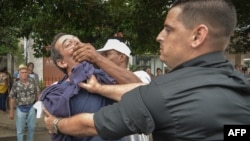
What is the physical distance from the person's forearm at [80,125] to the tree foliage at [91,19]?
24.0 feet

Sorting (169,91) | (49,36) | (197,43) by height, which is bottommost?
(169,91)

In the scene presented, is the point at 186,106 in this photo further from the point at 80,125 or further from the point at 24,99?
the point at 24,99

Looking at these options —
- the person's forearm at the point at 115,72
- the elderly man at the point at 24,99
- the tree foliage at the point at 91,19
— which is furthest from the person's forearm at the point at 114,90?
the tree foliage at the point at 91,19

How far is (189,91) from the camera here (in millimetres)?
1479

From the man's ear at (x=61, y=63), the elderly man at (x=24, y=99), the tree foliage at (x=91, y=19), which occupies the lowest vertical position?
the elderly man at (x=24, y=99)

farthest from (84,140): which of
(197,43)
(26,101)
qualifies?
(26,101)

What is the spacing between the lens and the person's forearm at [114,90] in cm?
237

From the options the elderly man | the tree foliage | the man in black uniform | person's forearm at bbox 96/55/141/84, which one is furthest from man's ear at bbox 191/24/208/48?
the tree foliage

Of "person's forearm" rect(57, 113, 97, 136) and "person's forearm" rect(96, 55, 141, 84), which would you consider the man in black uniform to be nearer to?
"person's forearm" rect(57, 113, 97, 136)

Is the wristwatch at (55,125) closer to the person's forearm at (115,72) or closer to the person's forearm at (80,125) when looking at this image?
Result: the person's forearm at (80,125)

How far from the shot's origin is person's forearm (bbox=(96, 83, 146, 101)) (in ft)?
7.77

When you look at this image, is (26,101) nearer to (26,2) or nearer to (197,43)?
(26,2)

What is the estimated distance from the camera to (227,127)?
147 centimetres

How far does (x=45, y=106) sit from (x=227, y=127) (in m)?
1.21
